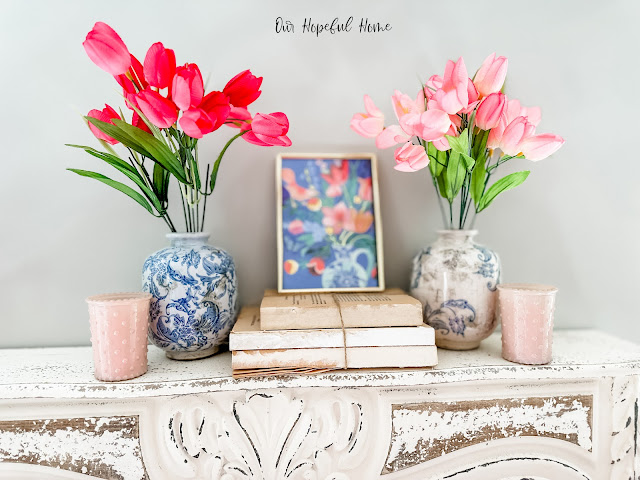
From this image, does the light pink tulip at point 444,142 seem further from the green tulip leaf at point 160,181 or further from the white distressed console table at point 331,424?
the green tulip leaf at point 160,181

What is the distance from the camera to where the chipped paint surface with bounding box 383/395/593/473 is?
0.55m

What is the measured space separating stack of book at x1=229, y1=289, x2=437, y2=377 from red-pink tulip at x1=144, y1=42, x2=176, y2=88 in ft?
1.09

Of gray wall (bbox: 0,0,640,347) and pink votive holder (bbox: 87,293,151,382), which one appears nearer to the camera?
pink votive holder (bbox: 87,293,151,382)

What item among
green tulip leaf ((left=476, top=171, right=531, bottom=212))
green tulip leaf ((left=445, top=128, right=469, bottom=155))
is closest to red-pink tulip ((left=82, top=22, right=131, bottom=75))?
green tulip leaf ((left=445, top=128, right=469, bottom=155))

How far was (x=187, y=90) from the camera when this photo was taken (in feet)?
1.62

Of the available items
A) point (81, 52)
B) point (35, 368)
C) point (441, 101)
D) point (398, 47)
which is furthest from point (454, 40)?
point (35, 368)

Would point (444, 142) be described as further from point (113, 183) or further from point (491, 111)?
point (113, 183)

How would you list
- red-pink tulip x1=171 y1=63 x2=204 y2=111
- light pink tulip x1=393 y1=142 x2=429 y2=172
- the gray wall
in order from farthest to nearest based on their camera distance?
1. the gray wall
2. light pink tulip x1=393 y1=142 x2=429 y2=172
3. red-pink tulip x1=171 y1=63 x2=204 y2=111

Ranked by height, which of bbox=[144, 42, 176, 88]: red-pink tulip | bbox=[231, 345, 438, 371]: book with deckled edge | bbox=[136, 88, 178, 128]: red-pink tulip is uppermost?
bbox=[144, 42, 176, 88]: red-pink tulip

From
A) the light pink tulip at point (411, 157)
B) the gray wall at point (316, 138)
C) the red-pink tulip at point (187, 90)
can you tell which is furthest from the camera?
the gray wall at point (316, 138)

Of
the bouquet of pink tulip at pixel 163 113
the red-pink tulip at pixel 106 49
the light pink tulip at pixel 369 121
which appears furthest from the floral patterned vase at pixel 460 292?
the red-pink tulip at pixel 106 49

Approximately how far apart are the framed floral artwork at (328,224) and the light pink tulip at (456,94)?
7.8 inches

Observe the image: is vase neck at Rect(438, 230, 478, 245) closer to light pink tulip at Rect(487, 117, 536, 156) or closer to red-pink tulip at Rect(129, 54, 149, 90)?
light pink tulip at Rect(487, 117, 536, 156)

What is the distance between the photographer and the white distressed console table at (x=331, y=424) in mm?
527
